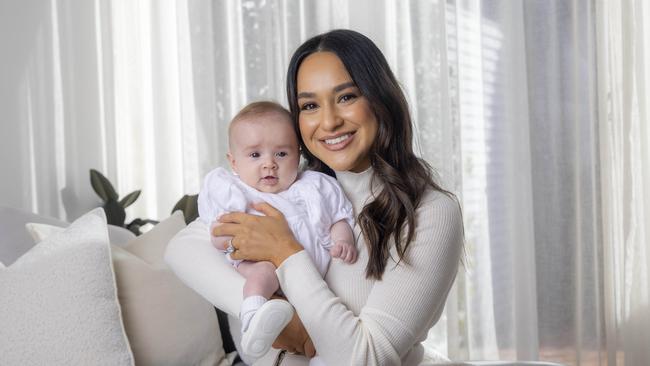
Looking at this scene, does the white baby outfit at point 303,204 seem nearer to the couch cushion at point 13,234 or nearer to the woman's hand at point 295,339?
the woman's hand at point 295,339

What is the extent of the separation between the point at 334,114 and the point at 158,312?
92 cm

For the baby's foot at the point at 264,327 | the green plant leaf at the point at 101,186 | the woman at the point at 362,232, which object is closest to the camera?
the baby's foot at the point at 264,327

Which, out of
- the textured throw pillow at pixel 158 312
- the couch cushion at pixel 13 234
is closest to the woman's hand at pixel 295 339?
the textured throw pillow at pixel 158 312

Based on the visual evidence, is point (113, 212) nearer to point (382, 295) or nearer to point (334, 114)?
point (334, 114)

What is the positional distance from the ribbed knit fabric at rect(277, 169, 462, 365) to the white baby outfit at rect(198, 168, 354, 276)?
0.18 feet

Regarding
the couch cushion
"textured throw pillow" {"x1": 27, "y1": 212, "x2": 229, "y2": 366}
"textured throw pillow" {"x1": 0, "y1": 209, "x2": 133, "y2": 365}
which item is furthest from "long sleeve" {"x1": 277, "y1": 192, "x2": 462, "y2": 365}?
the couch cushion

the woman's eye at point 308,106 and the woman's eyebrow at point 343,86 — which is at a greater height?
the woman's eyebrow at point 343,86

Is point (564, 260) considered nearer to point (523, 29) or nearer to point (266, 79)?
point (523, 29)

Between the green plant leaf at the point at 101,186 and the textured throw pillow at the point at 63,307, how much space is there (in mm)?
1267

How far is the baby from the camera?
1.70m

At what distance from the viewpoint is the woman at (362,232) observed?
155 centimetres

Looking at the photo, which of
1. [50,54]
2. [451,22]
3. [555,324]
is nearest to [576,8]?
[451,22]

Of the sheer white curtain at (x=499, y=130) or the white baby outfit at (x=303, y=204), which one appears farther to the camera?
the sheer white curtain at (x=499, y=130)

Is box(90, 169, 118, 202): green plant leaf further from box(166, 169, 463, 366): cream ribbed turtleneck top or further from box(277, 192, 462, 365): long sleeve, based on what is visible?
box(277, 192, 462, 365): long sleeve
